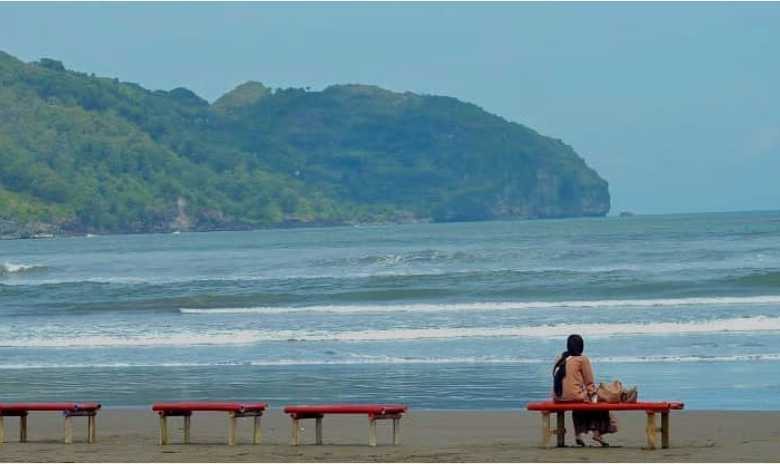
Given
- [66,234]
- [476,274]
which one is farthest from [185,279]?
[66,234]

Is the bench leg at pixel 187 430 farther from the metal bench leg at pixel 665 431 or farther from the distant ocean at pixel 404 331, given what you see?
the metal bench leg at pixel 665 431

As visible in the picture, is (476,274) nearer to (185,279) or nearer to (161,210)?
(185,279)

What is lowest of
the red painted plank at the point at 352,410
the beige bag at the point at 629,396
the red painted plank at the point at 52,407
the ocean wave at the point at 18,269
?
the red painted plank at the point at 52,407

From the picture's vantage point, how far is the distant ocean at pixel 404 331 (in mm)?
18812

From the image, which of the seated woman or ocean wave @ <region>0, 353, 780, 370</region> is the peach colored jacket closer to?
the seated woman

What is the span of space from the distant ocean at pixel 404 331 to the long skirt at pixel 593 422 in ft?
11.1

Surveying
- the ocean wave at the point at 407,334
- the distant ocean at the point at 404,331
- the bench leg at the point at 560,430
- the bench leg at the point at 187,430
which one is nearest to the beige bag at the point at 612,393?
the bench leg at the point at 560,430

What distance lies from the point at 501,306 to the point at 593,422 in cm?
2132

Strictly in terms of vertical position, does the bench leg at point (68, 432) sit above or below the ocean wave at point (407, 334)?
below

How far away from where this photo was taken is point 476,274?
155 ft

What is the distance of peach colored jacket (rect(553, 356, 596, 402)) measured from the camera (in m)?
13.3

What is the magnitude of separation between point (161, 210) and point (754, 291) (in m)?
154

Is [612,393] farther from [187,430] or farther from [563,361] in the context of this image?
[187,430]

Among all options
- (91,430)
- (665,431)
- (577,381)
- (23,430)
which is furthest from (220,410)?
(665,431)
